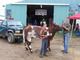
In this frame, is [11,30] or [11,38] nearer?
[11,38]

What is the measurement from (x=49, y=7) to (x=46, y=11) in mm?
729

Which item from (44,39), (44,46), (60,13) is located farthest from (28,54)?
(60,13)

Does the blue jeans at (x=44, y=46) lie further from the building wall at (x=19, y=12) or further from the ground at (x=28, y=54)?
the building wall at (x=19, y=12)

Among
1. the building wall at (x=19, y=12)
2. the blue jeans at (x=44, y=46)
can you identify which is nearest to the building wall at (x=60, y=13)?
the building wall at (x=19, y=12)

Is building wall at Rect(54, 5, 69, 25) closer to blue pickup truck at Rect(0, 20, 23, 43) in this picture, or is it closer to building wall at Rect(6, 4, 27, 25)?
building wall at Rect(6, 4, 27, 25)

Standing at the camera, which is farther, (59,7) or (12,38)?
(59,7)

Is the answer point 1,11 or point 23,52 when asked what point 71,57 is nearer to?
point 23,52

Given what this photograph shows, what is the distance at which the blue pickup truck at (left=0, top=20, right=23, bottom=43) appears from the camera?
72.9ft

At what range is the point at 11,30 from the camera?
22562mm

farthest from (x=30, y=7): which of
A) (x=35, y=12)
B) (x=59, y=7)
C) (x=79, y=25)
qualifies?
(x=79, y=25)

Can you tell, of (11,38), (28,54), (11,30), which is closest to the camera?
(28,54)

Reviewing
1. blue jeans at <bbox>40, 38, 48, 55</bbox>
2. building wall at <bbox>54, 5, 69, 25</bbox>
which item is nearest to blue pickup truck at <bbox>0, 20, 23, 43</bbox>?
blue jeans at <bbox>40, 38, 48, 55</bbox>

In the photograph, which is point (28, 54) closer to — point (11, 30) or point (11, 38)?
point (11, 38)

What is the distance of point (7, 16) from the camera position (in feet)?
115
